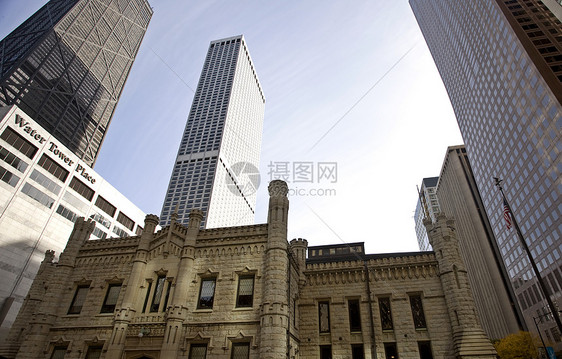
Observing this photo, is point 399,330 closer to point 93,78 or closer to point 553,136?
point 553,136

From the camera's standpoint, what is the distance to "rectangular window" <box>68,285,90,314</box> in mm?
24566

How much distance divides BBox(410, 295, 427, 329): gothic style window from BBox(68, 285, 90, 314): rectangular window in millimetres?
25467

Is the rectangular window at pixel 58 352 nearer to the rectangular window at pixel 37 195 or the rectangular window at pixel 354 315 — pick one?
the rectangular window at pixel 354 315

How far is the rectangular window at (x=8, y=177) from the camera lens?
158 ft

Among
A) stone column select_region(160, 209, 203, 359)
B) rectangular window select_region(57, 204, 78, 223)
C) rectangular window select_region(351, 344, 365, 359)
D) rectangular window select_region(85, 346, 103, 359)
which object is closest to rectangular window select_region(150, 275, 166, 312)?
stone column select_region(160, 209, 203, 359)

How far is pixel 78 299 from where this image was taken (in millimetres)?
25078

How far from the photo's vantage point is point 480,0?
284 ft

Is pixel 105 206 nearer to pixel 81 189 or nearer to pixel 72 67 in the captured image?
pixel 81 189

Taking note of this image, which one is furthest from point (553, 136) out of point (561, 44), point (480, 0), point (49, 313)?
point (49, 313)

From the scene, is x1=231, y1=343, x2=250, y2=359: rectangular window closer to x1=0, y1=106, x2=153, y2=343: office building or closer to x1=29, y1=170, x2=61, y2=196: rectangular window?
x1=0, y1=106, x2=153, y2=343: office building

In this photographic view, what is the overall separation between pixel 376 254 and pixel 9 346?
110ft

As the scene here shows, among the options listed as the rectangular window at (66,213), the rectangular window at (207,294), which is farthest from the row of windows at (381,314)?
the rectangular window at (66,213)

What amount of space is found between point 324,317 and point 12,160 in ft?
175

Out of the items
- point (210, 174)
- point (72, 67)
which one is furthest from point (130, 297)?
point (210, 174)
